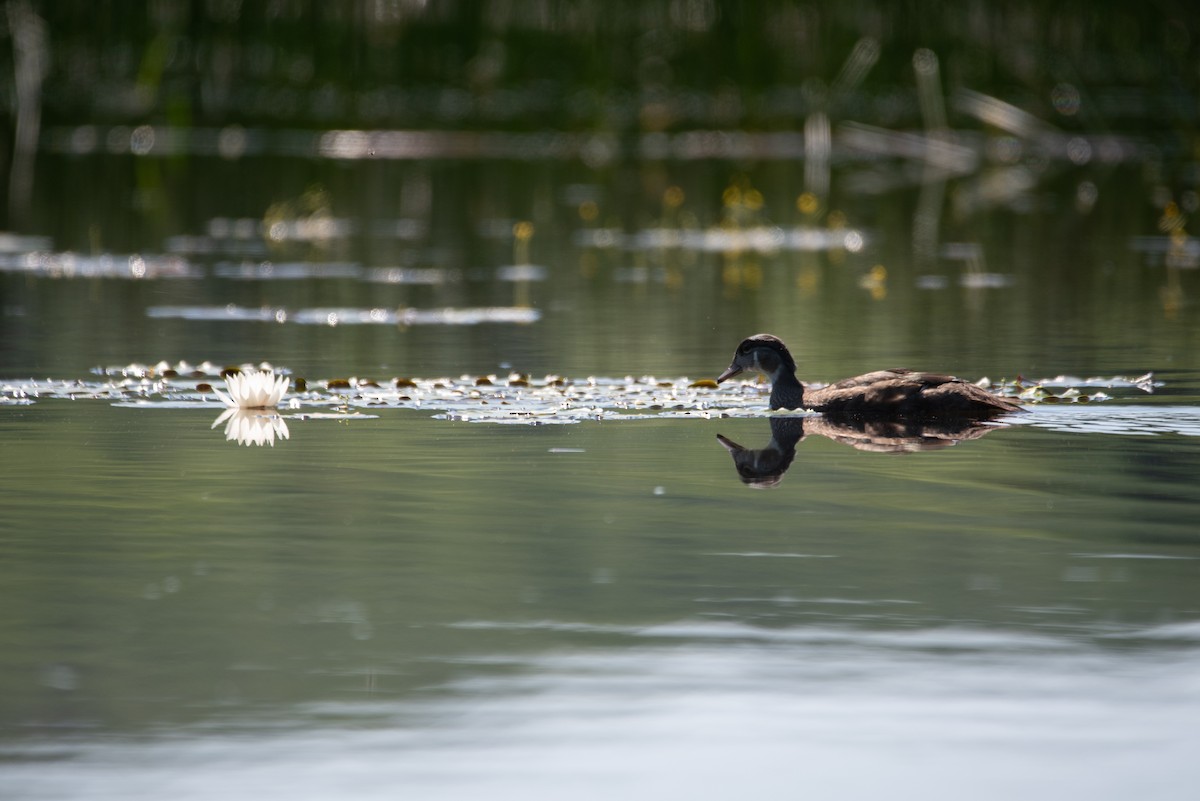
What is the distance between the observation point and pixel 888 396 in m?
10.6

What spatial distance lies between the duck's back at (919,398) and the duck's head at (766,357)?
36cm

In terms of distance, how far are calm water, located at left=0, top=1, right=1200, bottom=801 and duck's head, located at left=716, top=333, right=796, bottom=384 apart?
24 cm

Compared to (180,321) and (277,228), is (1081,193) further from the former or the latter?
(180,321)

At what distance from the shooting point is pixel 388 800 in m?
4.85

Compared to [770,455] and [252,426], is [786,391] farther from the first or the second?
[252,426]

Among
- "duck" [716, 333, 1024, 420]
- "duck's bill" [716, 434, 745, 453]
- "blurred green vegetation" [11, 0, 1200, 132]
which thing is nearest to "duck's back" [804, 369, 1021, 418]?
"duck" [716, 333, 1024, 420]

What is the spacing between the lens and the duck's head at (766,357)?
36.1ft

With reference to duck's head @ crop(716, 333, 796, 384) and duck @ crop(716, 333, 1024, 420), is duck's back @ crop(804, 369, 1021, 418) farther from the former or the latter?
duck's head @ crop(716, 333, 796, 384)

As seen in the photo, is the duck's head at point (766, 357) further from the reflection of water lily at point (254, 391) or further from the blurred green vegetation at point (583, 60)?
the blurred green vegetation at point (583, 60)

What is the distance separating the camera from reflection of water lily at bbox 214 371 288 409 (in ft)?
35.0

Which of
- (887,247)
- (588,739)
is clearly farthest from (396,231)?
(588,739)

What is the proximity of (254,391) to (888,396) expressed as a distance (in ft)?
9.50

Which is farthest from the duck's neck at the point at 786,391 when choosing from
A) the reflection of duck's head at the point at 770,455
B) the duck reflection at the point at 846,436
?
the reflection of duck's head at the point at 770,455

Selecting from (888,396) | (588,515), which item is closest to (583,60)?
(888,396)
